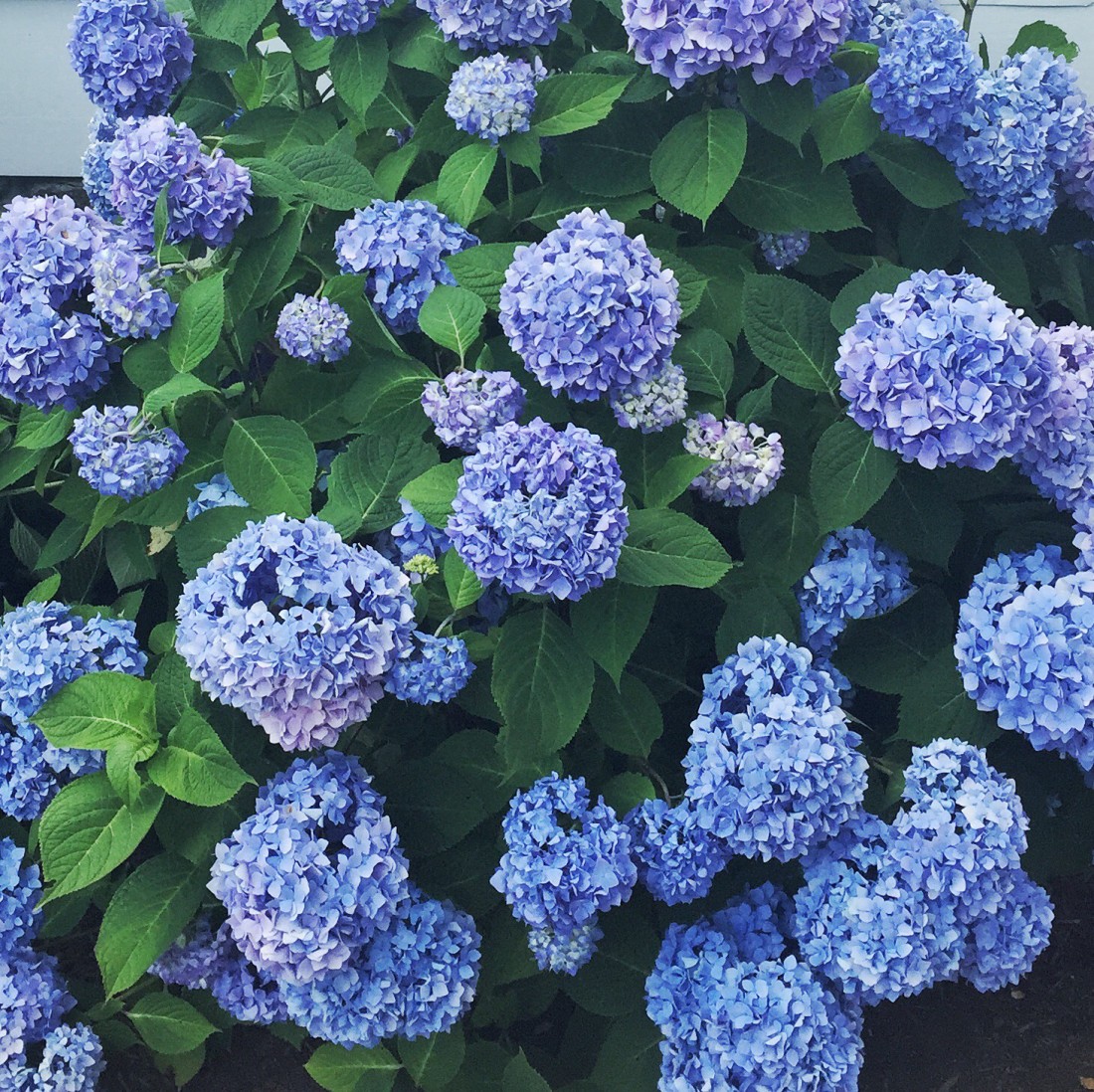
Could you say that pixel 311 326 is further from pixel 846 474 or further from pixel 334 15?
pixel 846 474

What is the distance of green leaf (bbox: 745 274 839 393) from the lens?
1926 mm

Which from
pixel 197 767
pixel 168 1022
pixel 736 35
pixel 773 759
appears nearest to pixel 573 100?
pixel 736 35

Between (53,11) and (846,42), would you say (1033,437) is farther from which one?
(53,11)

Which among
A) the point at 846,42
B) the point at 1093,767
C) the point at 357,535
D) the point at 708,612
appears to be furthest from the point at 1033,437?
the point at 357,535

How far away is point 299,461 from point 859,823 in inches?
41.5

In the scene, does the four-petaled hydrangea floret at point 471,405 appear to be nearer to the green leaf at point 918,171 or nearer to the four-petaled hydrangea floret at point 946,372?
the four-petaled hydrangea floret at point 946,372

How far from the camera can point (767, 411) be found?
196cm

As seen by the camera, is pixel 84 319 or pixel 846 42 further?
pixel 846 42

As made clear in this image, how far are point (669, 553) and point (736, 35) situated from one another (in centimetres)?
80

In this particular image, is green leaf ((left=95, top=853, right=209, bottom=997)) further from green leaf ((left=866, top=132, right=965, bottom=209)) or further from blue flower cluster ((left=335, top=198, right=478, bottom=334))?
green leaf ((left=866, top=132, right=965, bottom=209))

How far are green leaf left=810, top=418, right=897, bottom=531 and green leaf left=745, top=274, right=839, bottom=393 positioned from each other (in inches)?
4.7

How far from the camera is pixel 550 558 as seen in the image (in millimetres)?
→ 1545

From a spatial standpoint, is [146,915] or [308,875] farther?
[146,915]

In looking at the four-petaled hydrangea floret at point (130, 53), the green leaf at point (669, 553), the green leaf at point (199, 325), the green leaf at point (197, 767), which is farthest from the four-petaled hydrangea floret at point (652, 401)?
the four-petaled hydrangea floret at point (130, 53)
